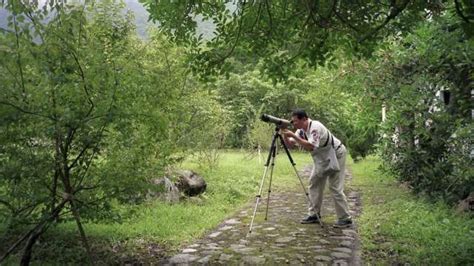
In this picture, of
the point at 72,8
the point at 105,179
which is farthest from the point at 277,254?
the point at 72,8

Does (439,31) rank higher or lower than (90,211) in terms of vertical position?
higher

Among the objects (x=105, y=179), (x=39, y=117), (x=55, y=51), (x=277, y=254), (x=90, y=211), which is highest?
(x=55, y=51)

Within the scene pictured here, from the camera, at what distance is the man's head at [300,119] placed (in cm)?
724

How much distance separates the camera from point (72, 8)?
4410 mm

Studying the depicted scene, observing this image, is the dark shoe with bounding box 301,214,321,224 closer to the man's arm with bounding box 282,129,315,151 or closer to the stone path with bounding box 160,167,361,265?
the stone path with bounding box 160,167,361,265

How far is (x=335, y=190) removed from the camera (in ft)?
23.8

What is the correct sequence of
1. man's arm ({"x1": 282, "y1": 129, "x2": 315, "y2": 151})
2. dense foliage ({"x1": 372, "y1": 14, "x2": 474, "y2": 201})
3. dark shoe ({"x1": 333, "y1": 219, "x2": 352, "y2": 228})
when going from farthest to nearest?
A: dark shoe ({"x1": 333, "y1": 219, "x2": 352, "y2": 228}) → man's arm ({"x1": 282, "y1": 129, "x2": 315, "y2": 151}) → dense foliage ({"x1": 372, "y1": 14, "x2": 474, "y2": 201})

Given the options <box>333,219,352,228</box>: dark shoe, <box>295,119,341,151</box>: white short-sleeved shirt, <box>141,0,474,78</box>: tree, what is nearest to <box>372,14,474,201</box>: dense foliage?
<box>141,0,474,78</box>: tree

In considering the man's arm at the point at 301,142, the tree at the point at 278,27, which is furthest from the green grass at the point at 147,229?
the tree at the point at 278,27

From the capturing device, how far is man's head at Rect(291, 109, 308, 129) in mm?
7238

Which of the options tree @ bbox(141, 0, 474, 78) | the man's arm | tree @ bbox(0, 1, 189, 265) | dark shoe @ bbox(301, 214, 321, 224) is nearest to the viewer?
tree @ bbox(0, 1, 189, 265)

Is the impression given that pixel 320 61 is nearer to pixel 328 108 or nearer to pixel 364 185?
pixel 364 185

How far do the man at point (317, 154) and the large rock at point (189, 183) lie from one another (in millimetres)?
3080

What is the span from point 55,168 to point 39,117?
0.55 m
